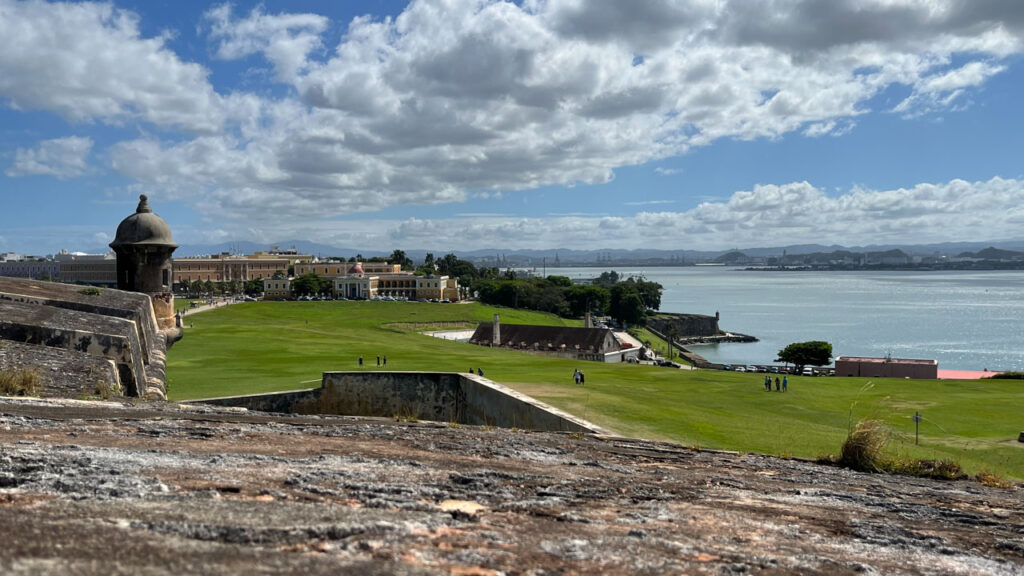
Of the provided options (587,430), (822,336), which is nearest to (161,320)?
(587,430)

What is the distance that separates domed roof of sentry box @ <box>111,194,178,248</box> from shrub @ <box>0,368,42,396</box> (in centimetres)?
1182

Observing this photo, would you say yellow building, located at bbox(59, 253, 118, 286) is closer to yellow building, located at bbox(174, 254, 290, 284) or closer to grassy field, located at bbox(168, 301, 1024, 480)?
yellow building, located at bbox(174, 254, 290, 284)

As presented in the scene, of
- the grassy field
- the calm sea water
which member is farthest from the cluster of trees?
the grassy field

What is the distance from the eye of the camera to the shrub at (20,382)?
9.34 m

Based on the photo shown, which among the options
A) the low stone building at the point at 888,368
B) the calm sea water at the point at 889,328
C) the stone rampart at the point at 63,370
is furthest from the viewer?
the calm sea water at the point at 889,328

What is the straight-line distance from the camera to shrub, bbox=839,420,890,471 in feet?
30.6

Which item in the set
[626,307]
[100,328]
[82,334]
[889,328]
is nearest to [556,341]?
[100,328]

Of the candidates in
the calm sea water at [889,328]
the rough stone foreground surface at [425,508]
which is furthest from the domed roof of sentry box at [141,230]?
the calm sea water at [889,328]

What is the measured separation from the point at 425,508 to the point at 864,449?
6.83 metres

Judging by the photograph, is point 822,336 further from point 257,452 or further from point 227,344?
point 257,452

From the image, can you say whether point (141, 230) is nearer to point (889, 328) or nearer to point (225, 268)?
point (889, 328)

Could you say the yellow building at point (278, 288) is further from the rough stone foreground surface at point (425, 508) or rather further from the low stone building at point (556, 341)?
the rough stone foreground surface at point (425, 508)

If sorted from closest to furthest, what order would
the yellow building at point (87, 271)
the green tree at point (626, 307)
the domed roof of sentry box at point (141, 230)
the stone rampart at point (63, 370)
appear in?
the stone rampart at point (63, 370)
the domed roof of sentry box at point (141, 230)
the green tree at point (626, 307)
the yellow building at point (87, 271)

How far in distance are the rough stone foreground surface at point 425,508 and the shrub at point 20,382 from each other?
1117mm
